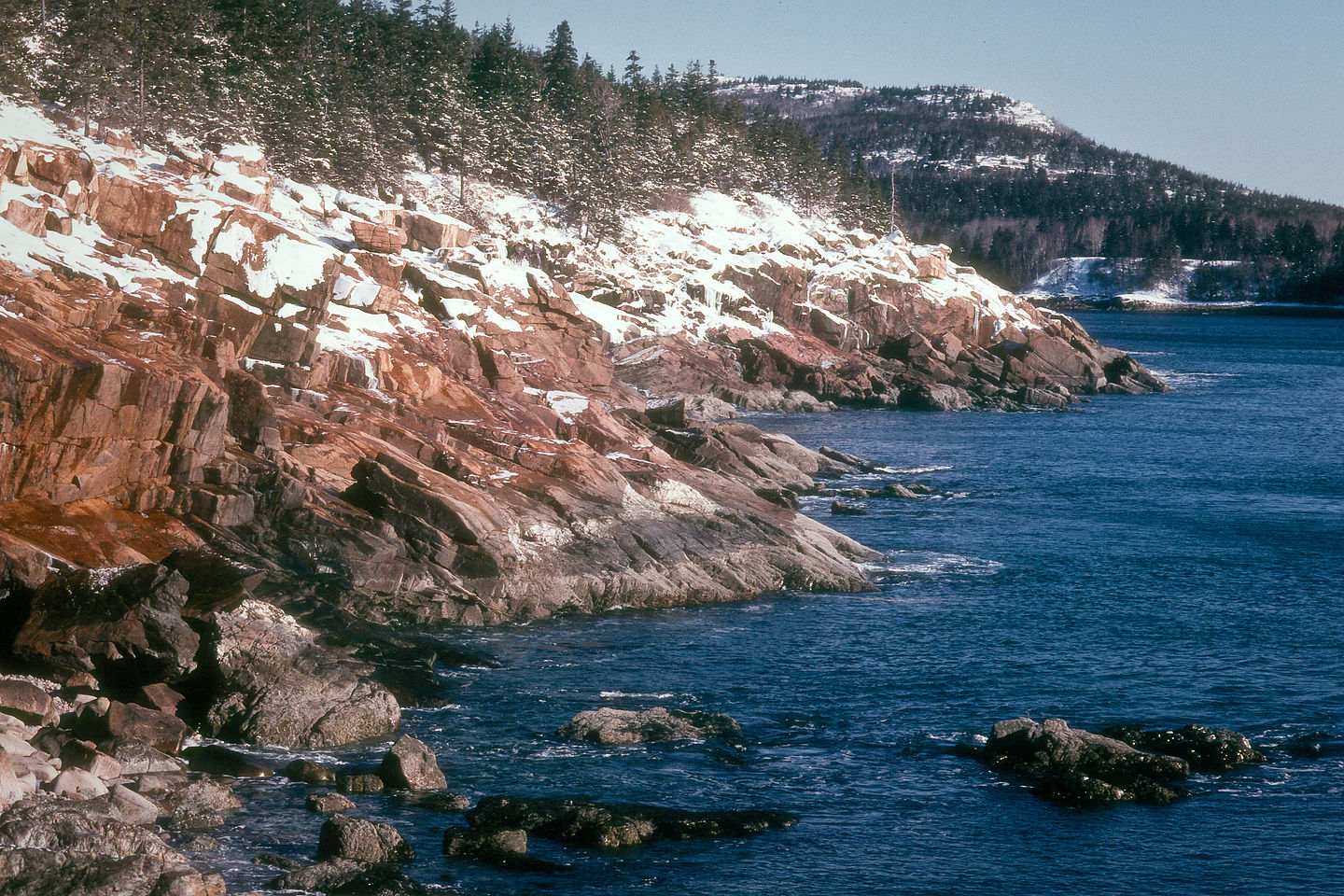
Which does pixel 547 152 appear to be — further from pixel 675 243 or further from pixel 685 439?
pixel 685 439

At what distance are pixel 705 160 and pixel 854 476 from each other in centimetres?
8351

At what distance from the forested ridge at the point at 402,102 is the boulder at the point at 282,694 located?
50.8m

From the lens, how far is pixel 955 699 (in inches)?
1537

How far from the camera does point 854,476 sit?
78938 mm

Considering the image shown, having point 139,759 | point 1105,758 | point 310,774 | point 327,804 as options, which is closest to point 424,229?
point 310,774

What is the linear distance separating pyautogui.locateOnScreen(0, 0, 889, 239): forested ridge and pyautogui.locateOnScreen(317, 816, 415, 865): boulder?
60591 millimetres

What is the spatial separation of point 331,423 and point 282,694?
20.1 meters

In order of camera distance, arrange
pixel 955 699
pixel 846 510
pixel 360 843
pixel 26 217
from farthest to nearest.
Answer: pixel 846 510 < pixel 26 217 < pixel 955 699 < pixel 360 843

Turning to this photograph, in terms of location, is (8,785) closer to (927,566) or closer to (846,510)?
(927,566)

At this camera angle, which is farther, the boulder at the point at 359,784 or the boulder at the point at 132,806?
the boulder at the point at 359,784

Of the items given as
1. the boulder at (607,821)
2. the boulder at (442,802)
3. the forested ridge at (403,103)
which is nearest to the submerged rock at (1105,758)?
the boulder at (607,821)

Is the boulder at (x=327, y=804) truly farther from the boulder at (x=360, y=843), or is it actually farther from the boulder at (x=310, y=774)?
the boulder at (x=360, y=843)

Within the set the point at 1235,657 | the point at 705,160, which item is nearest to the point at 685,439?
the point at 1235,657

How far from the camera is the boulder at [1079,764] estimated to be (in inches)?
1205
